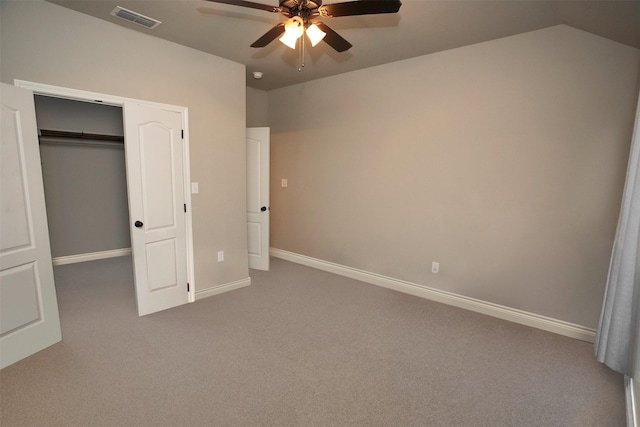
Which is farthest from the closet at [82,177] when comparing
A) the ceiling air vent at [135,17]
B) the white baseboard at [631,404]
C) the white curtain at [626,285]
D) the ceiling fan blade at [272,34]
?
the white baseboard at [631,404]

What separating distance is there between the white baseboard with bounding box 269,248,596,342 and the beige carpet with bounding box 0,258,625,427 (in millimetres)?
103

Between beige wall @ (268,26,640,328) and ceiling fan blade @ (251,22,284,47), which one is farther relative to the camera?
beige wall @ (268,26,640,328)

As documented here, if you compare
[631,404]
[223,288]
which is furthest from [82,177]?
[631,404]

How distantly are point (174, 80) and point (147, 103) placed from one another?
405 mm

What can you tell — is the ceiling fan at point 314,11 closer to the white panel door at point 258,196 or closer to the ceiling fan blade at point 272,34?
the ceiling fan blade at point 272,34

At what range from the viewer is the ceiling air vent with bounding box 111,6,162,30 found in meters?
2.58

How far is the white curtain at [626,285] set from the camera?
6.55ft

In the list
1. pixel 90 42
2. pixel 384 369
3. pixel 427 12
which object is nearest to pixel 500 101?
pixel 427 12

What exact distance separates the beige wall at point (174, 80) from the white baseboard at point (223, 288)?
0.06 m

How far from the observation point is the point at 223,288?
388 centimetres

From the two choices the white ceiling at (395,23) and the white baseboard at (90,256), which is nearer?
the white ceiling at (395,23)

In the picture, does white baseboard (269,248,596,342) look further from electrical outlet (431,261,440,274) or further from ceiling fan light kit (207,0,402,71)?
ceiling fan light kit (207,0,402,71)

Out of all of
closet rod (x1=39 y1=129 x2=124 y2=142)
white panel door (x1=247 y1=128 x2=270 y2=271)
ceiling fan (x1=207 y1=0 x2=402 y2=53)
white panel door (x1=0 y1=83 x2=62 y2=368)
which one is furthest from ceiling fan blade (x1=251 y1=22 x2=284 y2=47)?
closet rod (x1=39 y1=129 x2=124 y2=142)

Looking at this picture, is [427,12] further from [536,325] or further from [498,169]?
[536,325]
